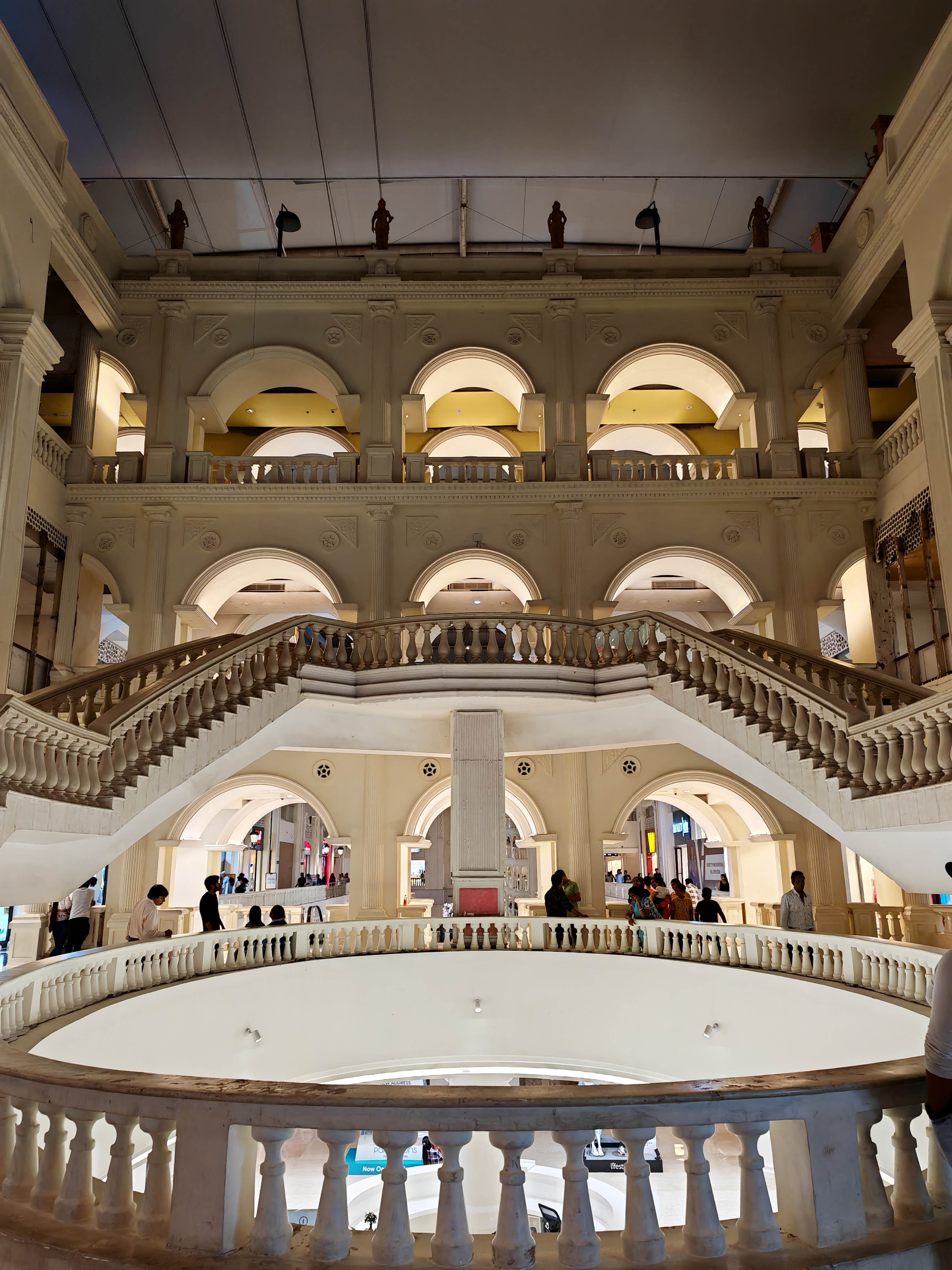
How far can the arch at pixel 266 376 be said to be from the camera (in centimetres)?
1845

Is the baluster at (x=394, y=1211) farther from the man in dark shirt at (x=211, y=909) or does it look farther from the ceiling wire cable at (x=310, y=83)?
the ceiling wire cable at (x=310, y=83)

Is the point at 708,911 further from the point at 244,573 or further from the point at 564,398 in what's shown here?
the point at 244,573

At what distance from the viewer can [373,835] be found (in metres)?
17.3

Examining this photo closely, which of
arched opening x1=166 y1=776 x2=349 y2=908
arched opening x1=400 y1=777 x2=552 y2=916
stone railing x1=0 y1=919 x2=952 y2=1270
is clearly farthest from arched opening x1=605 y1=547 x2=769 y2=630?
stone railing x1=0 y1=919 x2=952 y2=1270

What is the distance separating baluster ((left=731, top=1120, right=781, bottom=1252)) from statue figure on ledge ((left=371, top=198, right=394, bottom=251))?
18843mm

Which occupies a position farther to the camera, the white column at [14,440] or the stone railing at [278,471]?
the stone railing at [278,471]

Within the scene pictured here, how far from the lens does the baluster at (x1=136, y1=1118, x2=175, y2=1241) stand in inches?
110

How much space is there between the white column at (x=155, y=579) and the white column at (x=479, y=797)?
22.3 ft

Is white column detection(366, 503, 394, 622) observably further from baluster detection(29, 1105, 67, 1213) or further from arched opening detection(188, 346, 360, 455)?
baluster detection(29, 1105, 67, 1213)

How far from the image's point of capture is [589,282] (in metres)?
18.6

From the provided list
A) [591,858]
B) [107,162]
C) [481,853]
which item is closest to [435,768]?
[591,858]

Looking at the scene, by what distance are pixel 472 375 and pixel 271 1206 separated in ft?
59.3

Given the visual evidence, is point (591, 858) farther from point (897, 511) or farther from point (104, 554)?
point (104, 554)

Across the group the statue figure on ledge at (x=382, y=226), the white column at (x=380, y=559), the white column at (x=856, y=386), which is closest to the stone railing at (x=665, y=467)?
the white column at (x=856, y=386)
